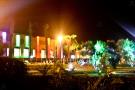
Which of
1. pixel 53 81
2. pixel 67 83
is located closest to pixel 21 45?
pixel 53 81

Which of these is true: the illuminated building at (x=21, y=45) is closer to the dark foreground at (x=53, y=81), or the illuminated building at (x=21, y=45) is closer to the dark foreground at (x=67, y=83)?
the dark foreground at (x=53, y=81)

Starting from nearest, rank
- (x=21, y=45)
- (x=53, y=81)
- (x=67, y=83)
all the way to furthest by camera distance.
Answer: (x=67, y=83) < (x=53, y=81) < (x=21, y=45)

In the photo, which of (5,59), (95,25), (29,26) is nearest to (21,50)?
(29,26)

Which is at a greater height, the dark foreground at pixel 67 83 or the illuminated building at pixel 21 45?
the illuminated building at pixel 21 45

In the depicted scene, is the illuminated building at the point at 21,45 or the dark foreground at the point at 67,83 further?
the illuminated building at the point at 21,45

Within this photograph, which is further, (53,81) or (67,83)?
(53,81)

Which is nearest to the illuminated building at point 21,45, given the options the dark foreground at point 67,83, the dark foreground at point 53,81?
the dark foreground at point 53,81

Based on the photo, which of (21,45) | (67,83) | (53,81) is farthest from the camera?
(21,45)

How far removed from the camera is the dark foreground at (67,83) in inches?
486

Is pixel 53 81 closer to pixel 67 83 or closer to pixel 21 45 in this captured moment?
pixel 67 83

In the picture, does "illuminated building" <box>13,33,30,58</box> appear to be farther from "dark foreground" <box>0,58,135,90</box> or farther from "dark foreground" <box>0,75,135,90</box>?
"dark foreground" <box>0,75,135,90</box>

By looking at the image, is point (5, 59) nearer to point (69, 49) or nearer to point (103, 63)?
point (103, 63)

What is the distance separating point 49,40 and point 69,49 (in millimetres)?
4679

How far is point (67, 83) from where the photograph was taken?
→ 42.8 ft
